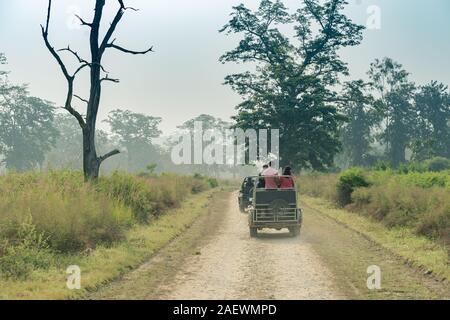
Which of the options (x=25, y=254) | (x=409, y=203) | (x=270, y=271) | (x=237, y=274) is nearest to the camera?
(x=25, y=254)

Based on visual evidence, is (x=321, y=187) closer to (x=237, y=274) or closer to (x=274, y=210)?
(x=274, y=210)

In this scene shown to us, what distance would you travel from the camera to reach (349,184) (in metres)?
24.5

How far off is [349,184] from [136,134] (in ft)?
345

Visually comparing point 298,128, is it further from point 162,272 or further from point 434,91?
point 434,91

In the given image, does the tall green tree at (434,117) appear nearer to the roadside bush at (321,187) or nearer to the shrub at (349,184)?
the roadside bush at (321,187)

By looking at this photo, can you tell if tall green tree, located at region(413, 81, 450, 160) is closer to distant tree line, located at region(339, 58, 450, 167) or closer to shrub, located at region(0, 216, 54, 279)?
distant tree line, located at region(339, 58, 450, 167)

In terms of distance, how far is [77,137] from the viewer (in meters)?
121

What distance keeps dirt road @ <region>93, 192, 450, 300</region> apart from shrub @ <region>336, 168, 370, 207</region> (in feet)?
28.4

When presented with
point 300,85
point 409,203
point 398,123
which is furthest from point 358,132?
point 409,203

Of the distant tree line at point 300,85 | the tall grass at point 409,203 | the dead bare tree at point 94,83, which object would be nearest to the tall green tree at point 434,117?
the distant tree line at point 300,85

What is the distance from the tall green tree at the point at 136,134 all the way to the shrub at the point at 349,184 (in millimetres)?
101430

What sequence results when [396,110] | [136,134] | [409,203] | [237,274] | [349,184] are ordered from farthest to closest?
[136,134]
[396,110]
[349,184]
[409,203]
[237,274]

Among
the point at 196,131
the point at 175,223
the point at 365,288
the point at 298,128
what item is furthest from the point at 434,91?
the point at 365,288
